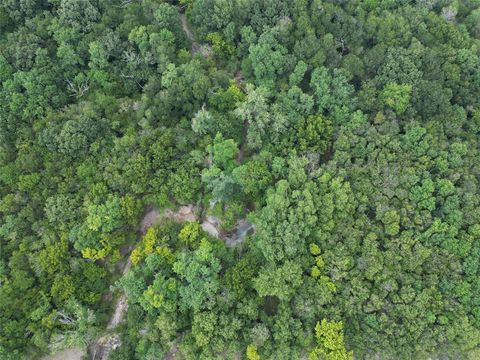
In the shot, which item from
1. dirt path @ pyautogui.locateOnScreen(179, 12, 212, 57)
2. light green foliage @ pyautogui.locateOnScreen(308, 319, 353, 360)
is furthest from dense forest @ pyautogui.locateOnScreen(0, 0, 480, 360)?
dirt path @ pyautogui.locateOnScreen(179, 12, 212, 57)

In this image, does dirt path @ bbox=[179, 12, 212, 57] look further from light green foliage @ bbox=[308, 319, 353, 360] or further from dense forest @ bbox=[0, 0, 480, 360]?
light green foliage @ bbox=[308, 319, 353, 360]

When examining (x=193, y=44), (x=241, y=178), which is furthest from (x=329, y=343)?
(x=193, y=44)

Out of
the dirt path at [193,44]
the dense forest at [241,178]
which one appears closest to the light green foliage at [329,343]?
the dense forest at [241,178]

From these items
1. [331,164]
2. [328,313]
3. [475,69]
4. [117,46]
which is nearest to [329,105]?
[331,164]

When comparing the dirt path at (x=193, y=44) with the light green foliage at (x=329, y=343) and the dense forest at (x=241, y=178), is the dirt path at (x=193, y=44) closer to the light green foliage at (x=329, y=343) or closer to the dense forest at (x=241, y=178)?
the dense forest at (x=241, y=178)

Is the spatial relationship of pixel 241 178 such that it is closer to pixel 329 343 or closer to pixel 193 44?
pixel 329 343

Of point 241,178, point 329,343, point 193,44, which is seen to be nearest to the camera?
point 329,343

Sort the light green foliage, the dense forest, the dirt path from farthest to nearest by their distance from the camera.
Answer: the dirt path → the dense forest → the light green foliage

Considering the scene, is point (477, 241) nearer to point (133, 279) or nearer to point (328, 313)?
point (328, 313)

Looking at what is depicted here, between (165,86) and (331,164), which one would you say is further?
(165,86)
